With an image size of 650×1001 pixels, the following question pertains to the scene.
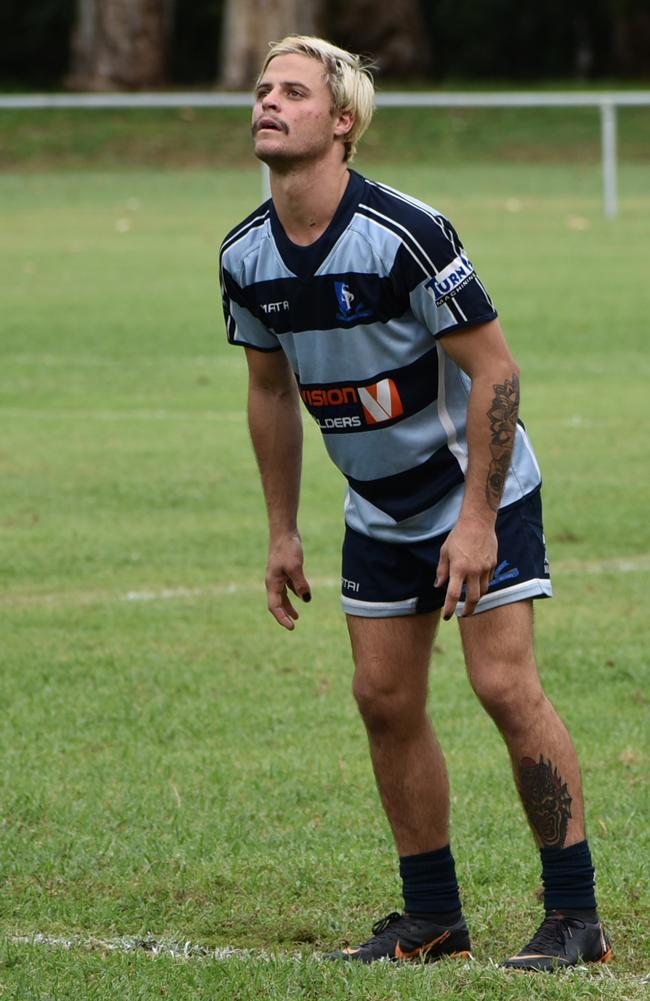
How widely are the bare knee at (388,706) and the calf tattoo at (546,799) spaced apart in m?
0.31

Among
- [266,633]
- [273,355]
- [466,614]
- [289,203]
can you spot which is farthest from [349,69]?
[266,633]

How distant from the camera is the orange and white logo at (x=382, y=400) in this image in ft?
14.1

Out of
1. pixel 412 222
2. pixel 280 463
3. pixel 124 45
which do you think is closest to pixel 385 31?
pixel 124 45

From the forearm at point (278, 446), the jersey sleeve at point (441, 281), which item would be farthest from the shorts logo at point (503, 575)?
the forearm at point (278, 446)

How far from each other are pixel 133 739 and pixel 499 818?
4.60 feet

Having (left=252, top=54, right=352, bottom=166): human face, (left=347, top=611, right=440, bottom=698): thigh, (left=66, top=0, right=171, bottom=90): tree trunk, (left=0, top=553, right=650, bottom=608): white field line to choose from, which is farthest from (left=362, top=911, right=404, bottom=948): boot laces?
(left=66, top=0, right=171, bottom=90): tree trunk

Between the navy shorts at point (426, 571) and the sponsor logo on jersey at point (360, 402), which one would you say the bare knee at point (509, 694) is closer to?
the navy shorts at point (426, 571)

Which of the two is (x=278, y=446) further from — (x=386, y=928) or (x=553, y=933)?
(x=553, y=933)

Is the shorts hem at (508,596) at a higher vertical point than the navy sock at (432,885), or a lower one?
higher

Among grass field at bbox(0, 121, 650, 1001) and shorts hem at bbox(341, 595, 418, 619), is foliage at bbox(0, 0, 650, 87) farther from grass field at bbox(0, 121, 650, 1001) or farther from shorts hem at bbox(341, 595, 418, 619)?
shorts hem at bbox(341, 595, 418, 619)

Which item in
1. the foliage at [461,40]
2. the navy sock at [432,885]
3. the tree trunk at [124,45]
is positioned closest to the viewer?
the navy sock at [432,885]

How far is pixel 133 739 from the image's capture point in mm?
6375

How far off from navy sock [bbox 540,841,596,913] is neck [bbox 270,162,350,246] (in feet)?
5.06

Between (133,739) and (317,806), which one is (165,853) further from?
(133,739)
